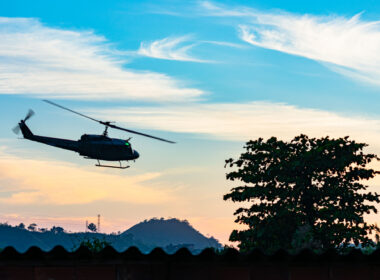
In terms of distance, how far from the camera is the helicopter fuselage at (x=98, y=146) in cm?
6900

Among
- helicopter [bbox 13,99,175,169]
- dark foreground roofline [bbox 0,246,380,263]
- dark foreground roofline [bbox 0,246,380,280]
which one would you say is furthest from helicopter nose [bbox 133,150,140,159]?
dark foreground roofline [bbox 0,246,380,263]

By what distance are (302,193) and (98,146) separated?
24475 millimetres

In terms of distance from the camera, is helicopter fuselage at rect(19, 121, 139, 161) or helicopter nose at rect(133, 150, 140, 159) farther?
helicopter nose at rect(133, 150, 140, 159)

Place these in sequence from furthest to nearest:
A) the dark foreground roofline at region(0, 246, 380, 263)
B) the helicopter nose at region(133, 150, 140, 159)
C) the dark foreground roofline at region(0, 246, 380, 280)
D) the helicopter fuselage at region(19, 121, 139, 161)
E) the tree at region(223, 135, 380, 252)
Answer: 1. the helicopter nose at region(133, 150, 140, 159)
2. the helicopter fuselage at region(19, 121, 139, 161)
3. the tree at region(223, 135, 380, 252)
4. the dark foreground roofline at region(0, 246, 380, 280)
5. the dark foreground roofline at region(0, 246, 380, 263)

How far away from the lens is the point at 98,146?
69125 mm

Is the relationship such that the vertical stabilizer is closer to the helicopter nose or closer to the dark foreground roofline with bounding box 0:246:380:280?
the helicopter nose

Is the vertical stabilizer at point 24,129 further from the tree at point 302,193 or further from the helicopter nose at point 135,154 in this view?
the tree at point 302,193

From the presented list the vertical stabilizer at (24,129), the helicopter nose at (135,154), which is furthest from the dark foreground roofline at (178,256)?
the vertical stabilizer at (24,129)

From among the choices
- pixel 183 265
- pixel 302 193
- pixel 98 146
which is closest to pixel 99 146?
pixel 98 146

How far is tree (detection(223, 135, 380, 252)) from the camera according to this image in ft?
169

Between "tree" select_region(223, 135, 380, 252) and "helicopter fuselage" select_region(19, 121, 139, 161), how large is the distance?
56.3ft

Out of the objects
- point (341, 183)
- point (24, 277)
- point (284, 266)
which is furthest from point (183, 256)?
point (341, 183)

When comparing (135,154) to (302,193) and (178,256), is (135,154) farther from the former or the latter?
(178,256)

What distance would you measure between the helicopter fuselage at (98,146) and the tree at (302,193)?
56.3 feet
